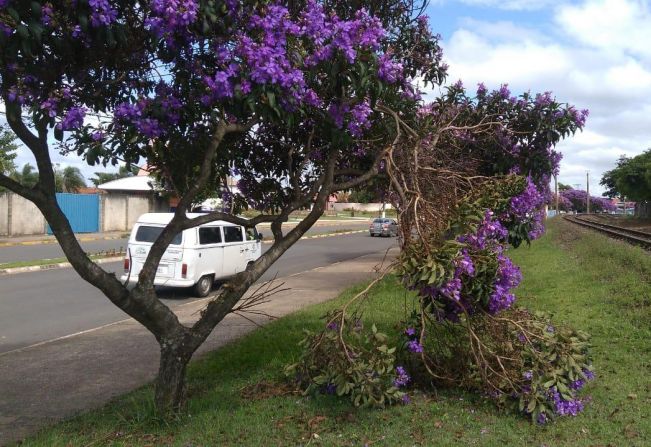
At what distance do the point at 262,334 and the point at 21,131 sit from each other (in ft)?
15.3

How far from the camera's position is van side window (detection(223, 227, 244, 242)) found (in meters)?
13.5

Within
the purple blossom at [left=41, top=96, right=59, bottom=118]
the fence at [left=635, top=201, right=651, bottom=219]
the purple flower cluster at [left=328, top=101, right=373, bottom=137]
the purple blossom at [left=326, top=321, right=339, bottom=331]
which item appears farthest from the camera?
the fence at [left=635, top=201, right=651, bottom=219]

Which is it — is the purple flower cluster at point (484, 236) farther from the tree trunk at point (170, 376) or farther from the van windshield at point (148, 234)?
the van windshield at point (148, 234)

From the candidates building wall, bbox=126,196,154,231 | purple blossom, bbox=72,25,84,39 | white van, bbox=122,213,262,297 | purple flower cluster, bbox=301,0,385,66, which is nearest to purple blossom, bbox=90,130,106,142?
purple blossom, bbox=72,25,84,39

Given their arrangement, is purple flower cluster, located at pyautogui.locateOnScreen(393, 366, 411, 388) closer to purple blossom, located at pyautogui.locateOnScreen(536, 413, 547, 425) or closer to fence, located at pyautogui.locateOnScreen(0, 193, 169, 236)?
purple blossom, located at pyautogui.locateOnScreen(536, 413, 547, 425)

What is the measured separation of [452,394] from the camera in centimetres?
523

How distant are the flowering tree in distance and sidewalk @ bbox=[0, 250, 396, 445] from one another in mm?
1235

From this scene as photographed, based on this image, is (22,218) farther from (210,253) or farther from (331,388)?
(331,388)

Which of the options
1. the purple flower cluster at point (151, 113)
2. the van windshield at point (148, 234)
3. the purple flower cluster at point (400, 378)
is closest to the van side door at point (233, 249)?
the van windshield at point (148, 234)

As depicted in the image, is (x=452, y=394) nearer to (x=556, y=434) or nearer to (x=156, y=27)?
(x=556, y=434)

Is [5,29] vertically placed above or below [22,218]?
above

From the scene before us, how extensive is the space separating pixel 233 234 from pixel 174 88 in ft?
31.3

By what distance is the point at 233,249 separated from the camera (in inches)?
536

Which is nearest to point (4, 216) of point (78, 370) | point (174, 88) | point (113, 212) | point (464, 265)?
point (113, 212)
